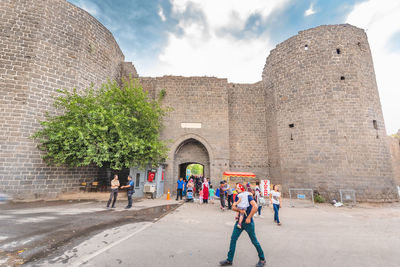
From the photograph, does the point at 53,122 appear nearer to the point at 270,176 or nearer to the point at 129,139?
the point at 129,139

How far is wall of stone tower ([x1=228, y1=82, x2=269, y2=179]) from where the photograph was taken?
51.1 feet

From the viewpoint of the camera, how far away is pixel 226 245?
4.34 metres

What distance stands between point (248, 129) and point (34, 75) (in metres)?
15.6

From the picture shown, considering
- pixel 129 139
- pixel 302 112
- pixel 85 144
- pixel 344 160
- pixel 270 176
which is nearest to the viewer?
pixel 85 144

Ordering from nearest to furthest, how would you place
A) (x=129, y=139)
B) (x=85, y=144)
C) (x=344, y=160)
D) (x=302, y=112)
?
(x=85, y=144) → (x=129, y=139) → (x=344, y=160) → (x=302, y=112)

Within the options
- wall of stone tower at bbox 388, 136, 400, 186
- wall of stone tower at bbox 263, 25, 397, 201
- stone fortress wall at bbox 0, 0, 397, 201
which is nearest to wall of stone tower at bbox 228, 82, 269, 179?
Result: stone fortress wall at bbox 0, 0, 397, 201

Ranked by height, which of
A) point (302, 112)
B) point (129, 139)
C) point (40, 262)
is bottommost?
point (40, 262)

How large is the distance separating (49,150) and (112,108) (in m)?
4.45

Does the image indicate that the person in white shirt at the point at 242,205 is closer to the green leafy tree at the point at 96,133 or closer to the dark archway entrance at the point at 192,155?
the green leafy tree at the point at 96,133

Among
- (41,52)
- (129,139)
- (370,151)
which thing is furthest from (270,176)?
(41,52)

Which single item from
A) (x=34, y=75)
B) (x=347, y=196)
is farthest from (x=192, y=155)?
Result: (x=34, y=75)

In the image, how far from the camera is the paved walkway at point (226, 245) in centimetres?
350

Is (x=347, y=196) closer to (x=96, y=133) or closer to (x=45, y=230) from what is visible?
(x=45, y=230)

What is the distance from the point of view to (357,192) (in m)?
11.3
